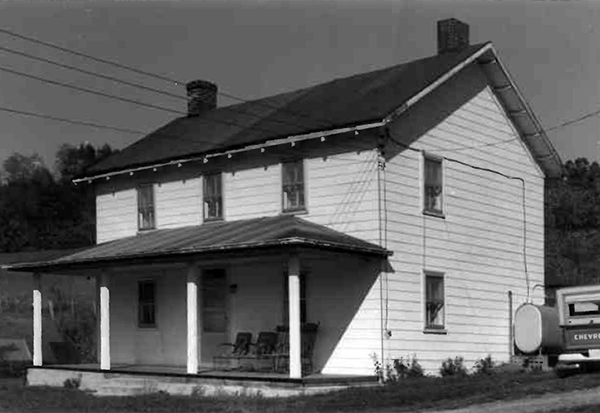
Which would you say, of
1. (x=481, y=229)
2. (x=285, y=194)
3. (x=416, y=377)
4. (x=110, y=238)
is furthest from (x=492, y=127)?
(x=110, y=238)

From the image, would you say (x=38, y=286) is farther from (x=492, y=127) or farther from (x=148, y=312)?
(x=492, y=127)

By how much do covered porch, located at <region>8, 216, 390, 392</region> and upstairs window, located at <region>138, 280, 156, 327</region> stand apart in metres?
0.03

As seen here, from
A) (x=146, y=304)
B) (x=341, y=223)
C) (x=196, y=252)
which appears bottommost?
(x=146, y=304)

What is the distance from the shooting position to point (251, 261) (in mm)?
Result: 21141

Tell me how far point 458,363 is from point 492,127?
6400mm

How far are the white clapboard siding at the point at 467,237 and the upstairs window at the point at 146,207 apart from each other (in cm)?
785

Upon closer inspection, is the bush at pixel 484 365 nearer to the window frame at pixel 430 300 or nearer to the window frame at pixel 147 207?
the window frame at pixel 430 300

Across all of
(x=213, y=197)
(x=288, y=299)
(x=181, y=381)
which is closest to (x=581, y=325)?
(x=288, y=299)

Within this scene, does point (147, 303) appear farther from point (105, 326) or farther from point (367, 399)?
point (367, 399)

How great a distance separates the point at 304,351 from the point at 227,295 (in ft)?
10.9

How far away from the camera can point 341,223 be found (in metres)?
20.1

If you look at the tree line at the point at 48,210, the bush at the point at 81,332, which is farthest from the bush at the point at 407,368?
the tree line at the point at 48,210

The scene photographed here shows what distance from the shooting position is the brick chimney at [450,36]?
23797 millimetres

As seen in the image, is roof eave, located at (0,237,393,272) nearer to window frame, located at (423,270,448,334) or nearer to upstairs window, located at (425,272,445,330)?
window frame, located at (423,270,448,334)
